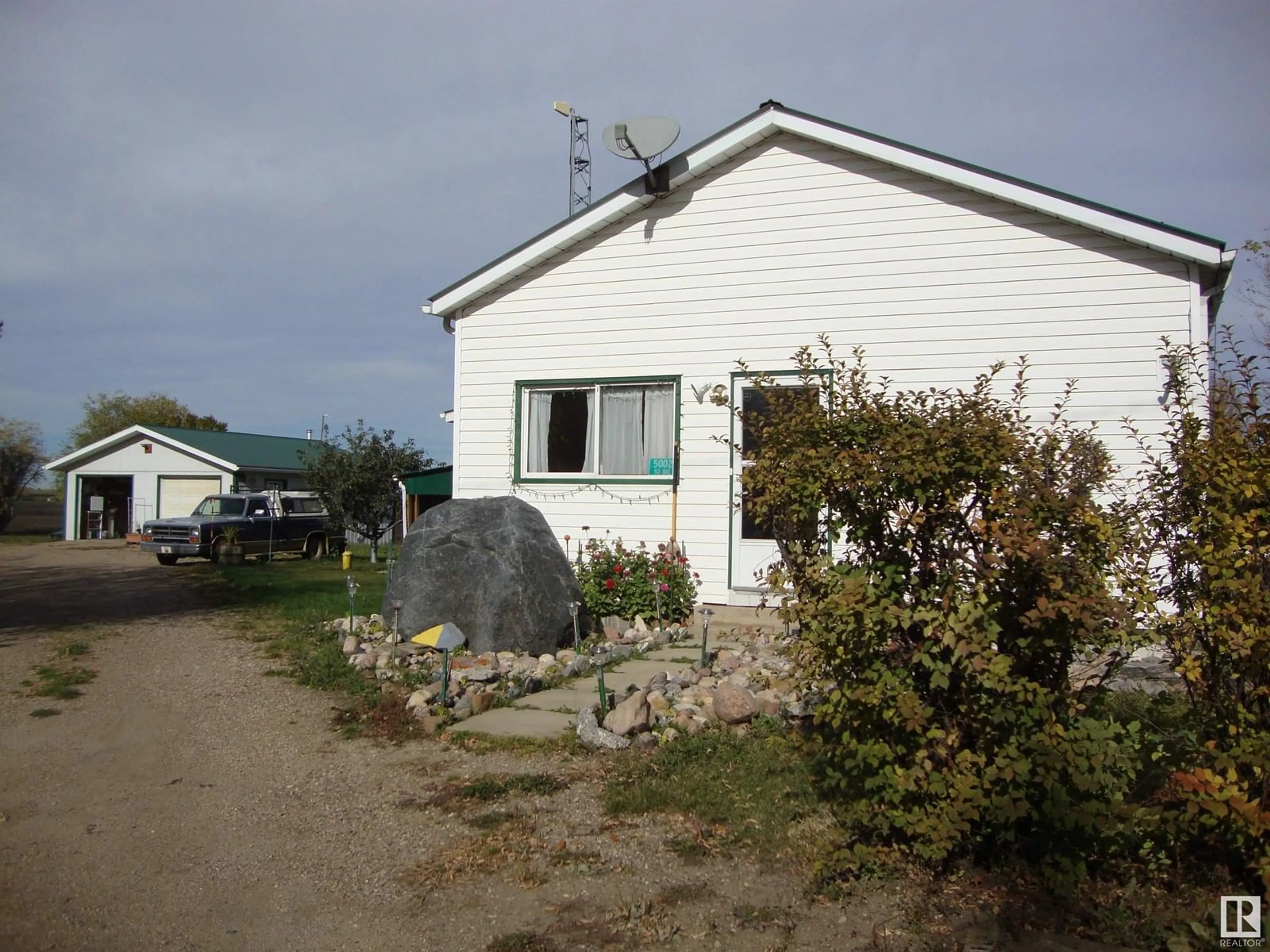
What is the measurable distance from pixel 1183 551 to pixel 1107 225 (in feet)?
20.2

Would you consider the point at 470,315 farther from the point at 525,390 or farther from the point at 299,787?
the point at 299,787


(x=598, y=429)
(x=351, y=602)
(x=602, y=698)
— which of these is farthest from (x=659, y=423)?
(x=602, y=698)

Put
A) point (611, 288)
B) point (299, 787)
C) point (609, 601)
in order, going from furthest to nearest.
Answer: point (611, 288) < point (609, 601) < point (299, 787)

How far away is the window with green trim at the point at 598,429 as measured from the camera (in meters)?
10.8

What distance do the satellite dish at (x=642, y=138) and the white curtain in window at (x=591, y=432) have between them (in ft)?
8.38

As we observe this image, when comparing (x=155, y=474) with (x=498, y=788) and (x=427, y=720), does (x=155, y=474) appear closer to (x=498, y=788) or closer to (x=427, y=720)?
(x=427, y=720)

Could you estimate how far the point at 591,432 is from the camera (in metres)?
11.2

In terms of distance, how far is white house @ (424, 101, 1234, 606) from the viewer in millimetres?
9109

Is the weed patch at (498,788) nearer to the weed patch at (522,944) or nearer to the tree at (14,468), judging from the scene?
the weed patch at (522,944)

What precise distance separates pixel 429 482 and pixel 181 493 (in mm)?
20585

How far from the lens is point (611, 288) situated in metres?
11.0

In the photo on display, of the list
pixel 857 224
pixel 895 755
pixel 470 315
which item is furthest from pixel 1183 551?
pixel 470 315

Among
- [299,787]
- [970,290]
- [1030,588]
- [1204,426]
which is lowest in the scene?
[299,787]

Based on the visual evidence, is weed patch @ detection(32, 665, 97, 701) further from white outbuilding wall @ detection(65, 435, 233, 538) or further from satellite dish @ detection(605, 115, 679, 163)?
white outbuilding wall @ detection(65, 435, 233, 538)
